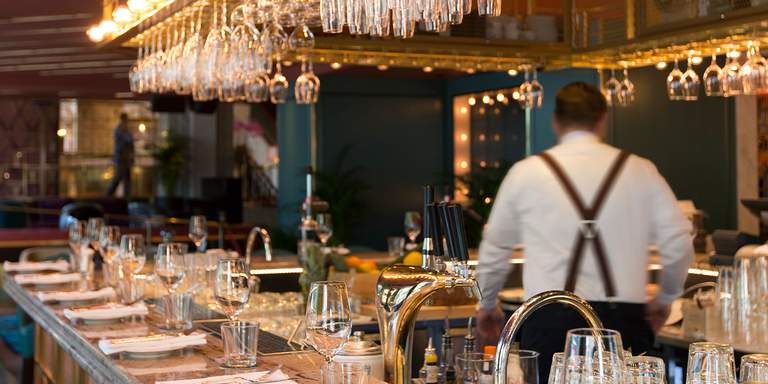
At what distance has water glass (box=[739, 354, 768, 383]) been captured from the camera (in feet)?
5.60

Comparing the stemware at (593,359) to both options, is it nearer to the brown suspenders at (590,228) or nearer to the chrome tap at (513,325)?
the chrome tap at (513,325)

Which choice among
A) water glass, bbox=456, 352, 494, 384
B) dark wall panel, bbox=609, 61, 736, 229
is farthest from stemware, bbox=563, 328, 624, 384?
dark wall panel, bbox=609, 61, 736, 229

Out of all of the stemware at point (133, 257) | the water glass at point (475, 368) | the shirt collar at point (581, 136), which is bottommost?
the water glass at point (475, 368)

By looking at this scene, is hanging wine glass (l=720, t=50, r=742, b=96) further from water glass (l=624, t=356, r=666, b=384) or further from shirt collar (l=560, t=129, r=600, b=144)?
water glass (l=624, t=356, r=666, b=384)

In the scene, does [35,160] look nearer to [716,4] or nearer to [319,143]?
[319,143]

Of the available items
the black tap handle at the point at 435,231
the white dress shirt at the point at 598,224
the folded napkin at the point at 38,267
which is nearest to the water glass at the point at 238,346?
the black tap handle at the point at 435,231

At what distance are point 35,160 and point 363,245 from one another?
11.0 meters

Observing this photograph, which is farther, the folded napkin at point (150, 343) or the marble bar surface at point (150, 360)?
the folded napkin at point (150, 343)

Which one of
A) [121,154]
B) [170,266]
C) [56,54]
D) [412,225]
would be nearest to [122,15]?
[412,225]

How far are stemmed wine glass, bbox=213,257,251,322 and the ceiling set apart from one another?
12.2 feet

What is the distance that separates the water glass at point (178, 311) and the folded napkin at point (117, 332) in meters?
0.08

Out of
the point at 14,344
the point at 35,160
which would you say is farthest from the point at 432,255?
the point at 35,160

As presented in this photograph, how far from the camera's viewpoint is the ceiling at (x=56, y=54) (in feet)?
29.8

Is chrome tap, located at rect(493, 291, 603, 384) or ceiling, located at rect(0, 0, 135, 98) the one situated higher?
ceiling, located at rect(0, 0, 135, 98)
